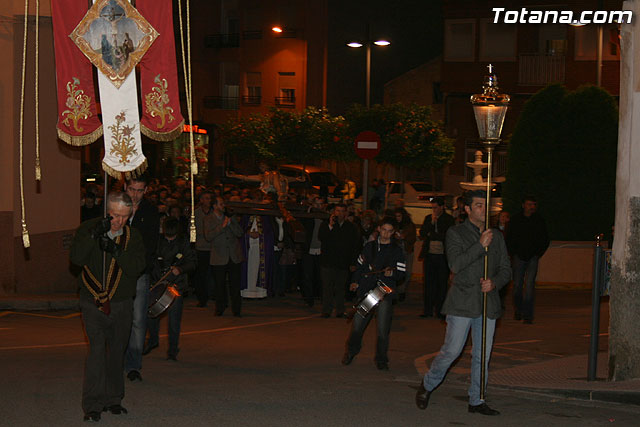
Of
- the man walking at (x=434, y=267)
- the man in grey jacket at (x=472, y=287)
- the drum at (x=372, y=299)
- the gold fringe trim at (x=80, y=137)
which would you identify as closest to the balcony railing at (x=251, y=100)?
the man walking at (x=434, y=267)

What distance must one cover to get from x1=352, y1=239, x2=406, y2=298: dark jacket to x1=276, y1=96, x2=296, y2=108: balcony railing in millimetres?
34687

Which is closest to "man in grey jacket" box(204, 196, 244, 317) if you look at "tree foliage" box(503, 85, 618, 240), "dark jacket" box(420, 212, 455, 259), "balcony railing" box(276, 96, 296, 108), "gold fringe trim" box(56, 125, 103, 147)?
"dark jacket" box(420, 212, 455, 259)

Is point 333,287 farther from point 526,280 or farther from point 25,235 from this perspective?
point 25,235

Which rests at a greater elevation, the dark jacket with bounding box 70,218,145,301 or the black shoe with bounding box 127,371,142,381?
the dark jacket with bounding box 70,218,145,301

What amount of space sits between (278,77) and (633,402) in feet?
124

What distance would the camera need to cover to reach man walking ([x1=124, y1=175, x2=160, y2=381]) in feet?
30.8

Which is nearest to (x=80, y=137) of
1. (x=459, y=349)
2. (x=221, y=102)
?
(x=459, y=349)

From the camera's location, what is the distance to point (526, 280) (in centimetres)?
1456

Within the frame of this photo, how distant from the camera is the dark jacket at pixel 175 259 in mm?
10422

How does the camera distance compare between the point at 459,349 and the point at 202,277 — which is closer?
the point at 459,349

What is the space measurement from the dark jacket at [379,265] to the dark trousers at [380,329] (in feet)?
0.77

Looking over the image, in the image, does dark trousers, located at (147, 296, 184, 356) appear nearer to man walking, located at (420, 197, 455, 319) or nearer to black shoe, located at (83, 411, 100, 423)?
black shoe, located at (83, 411, 100, 423)

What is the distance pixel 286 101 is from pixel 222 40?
5103 mm

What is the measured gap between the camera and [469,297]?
801cm
